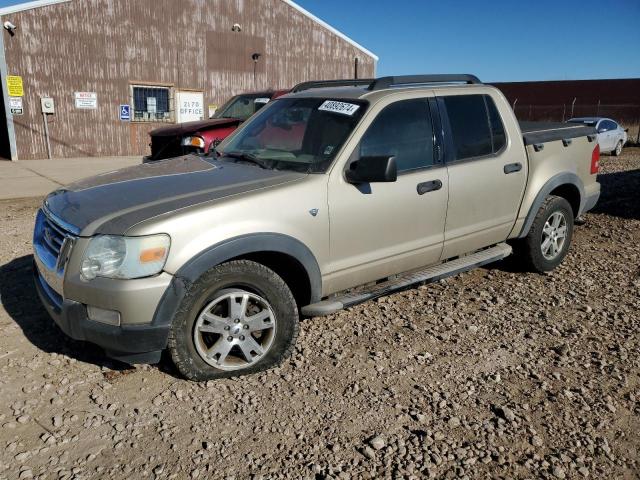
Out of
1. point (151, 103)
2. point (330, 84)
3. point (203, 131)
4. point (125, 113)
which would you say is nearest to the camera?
point (330, 84)

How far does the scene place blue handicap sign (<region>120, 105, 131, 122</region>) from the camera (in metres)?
18.5

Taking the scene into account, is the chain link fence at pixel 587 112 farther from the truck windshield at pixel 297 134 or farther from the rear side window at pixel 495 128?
the truck windshield at pixel 297 134

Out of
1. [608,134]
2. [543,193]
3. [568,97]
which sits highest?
[568,97]

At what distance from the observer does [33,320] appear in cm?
423

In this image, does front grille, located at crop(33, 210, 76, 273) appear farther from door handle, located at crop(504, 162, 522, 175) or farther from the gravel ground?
door handle, located at crop(504, 162, 522, 175)

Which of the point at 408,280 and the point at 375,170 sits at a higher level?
the point at 375,170

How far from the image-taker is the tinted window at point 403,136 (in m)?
3.93

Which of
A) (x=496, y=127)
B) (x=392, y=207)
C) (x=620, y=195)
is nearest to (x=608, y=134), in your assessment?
(x=620, y=195)

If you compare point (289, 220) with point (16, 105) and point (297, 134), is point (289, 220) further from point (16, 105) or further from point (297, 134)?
point (16, 105)

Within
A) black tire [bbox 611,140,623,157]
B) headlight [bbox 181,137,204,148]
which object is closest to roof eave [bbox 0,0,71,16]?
headlight [bbox 181,137,204,148]

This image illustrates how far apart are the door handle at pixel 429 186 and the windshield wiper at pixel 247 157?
116 cm

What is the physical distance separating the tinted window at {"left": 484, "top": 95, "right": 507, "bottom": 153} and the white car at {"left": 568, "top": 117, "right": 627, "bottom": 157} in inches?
576

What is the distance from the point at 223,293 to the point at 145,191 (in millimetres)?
831

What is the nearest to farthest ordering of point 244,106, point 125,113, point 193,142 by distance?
point 193,142
point 244,106
point 125,113
